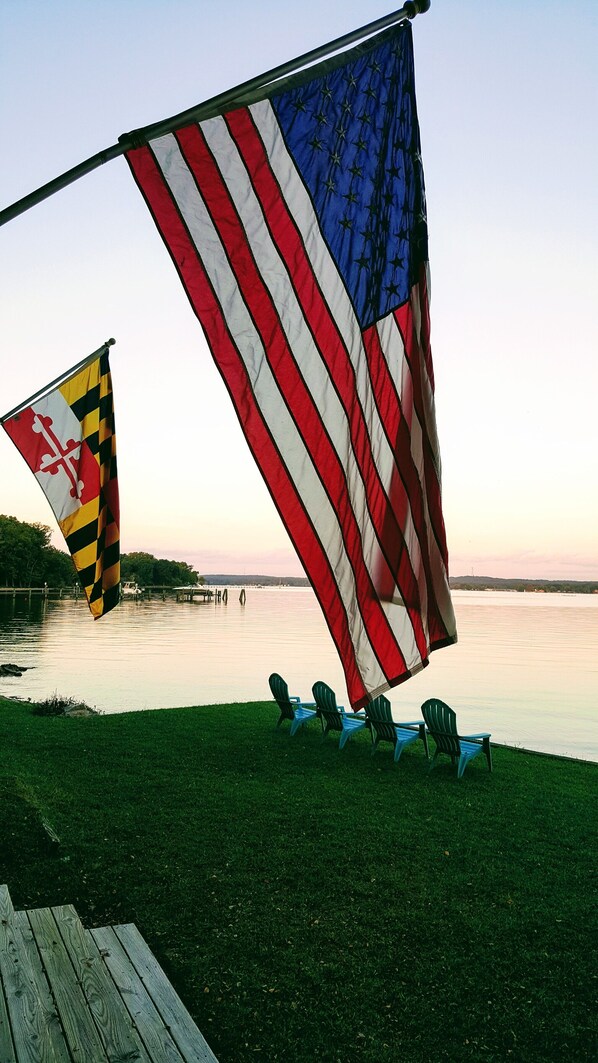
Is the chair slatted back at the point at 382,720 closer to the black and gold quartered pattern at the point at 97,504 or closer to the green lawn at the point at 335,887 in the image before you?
the green lawn at the point at 335,887

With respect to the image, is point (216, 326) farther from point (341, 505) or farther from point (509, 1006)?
point (509, 1006)

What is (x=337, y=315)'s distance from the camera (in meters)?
3.89

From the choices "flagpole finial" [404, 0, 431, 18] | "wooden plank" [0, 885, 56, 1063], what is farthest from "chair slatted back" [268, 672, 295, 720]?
"flagpole finial" [404, 0, 431, 18]

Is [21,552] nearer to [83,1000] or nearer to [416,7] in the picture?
[83,1000]

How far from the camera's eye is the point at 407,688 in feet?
86.7

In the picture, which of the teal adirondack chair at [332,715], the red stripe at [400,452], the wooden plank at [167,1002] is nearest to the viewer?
the wooden plank at [167,1002]

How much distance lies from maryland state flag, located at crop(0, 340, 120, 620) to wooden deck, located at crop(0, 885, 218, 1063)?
12.9 ft

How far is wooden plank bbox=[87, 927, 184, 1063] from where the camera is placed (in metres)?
3.83

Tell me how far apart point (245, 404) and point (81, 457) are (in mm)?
5316

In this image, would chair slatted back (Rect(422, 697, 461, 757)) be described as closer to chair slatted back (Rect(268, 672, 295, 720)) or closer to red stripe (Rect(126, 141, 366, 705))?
chair slatted back (Rect(268, 672, 295, 720))

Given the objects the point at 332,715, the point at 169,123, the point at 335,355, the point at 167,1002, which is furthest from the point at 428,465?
the point at 332,715

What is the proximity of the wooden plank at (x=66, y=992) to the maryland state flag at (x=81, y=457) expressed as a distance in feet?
12.5

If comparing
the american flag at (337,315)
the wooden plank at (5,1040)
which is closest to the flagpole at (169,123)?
the american flag at (337,315)

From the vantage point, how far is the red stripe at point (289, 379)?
350 cm
